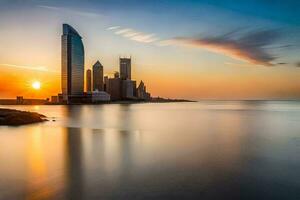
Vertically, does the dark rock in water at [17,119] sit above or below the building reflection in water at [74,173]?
above

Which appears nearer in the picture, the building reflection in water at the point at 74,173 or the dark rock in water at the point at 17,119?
the building reflection in water at the point at 74,173

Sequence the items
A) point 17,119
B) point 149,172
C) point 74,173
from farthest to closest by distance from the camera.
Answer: point 17,119 → point 149,172 → point 74,173

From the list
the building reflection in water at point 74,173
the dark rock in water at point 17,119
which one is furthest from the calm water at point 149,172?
the dark rock in water at point 17,119

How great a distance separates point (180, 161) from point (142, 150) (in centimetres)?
667

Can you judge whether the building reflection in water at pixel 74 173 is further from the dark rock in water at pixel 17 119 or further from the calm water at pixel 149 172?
the dark rock in water at pixel 17 119

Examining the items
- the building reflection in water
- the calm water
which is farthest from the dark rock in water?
the building reflection in water

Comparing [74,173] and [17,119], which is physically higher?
[17,119]

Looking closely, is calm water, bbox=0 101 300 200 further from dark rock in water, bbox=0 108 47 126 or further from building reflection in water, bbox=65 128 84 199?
dark rock in water, bbox=0 108 47 126

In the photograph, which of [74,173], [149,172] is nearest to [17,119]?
[74,173]

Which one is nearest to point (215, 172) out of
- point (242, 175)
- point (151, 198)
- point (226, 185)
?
point (242, 175)

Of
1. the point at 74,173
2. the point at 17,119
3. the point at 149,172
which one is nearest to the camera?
the point at 74,173

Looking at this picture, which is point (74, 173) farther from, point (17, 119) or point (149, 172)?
point (17, 119)

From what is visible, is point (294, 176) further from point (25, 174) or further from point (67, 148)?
point (67, 148)

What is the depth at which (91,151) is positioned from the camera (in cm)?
2770
